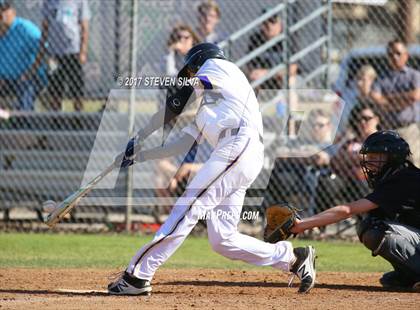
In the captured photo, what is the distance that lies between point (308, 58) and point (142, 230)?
3464mm

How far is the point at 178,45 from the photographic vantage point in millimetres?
11820

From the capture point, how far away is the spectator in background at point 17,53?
41.1 feet

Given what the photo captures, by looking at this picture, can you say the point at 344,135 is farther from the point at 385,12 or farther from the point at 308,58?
the point at 385,12

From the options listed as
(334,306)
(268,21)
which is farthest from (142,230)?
(334,306)

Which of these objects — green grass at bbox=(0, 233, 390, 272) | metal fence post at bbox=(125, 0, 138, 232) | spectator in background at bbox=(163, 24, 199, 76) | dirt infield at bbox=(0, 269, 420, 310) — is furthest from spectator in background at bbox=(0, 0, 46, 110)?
dirt infield at bbox=(0, 269, 420, 310)

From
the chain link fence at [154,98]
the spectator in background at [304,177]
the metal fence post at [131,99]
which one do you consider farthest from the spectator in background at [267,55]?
the metal fence post at [131,99]

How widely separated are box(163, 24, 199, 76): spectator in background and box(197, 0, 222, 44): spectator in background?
29 cm

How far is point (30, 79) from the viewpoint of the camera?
1243cm

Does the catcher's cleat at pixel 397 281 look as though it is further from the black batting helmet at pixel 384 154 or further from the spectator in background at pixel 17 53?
the spectator in background at pixel 17 53

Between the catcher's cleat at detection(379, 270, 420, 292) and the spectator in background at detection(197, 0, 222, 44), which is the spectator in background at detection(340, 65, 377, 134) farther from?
the catcher's cleat at detection(379, 270, 420, 292)

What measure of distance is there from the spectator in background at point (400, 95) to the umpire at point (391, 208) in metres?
4.55

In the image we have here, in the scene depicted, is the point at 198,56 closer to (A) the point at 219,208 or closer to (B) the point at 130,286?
(A) the point at 219,208

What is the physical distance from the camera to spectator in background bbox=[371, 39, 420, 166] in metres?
11.6

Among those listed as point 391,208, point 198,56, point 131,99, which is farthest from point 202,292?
point 131,99
